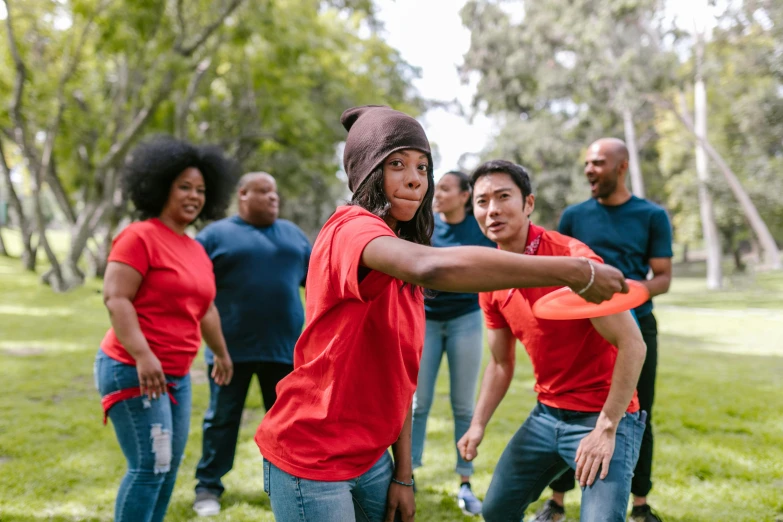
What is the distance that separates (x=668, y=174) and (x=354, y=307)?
4250 cm

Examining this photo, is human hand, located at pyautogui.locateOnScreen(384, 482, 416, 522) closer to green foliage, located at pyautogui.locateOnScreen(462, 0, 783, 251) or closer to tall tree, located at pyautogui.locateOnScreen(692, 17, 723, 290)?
green foliage, located at pyautogui.locateOnScreen(462, 0, 783, 251)

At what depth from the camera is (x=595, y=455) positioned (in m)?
2.66

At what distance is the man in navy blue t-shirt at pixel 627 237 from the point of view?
169 inches

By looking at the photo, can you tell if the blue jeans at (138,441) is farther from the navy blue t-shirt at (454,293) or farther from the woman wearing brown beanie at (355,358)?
the navy blue t-shirt at (454,293)

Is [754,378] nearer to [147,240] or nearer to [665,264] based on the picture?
[665,264]

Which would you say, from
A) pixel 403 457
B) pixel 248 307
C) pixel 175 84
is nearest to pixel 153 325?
pixel 248 307

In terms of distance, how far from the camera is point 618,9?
25.5 metres

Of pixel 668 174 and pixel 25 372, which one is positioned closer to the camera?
pixel 25 372

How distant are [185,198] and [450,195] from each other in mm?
2209

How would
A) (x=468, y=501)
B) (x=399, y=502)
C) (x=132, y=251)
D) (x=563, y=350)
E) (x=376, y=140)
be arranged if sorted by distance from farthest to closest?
(x=468, y=501) → (x=132, y=251) → (x=563, y=350) → (x=399, y=502) → (x=376, y=140)

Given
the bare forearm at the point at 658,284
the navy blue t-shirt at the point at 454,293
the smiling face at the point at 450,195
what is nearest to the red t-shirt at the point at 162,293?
the navy blue t-shirt at the point at 454,293

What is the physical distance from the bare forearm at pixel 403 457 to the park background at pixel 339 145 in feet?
8.28

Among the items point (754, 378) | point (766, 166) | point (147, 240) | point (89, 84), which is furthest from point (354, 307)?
point (766, 166)

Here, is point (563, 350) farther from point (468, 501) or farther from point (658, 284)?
point (468, 501)
